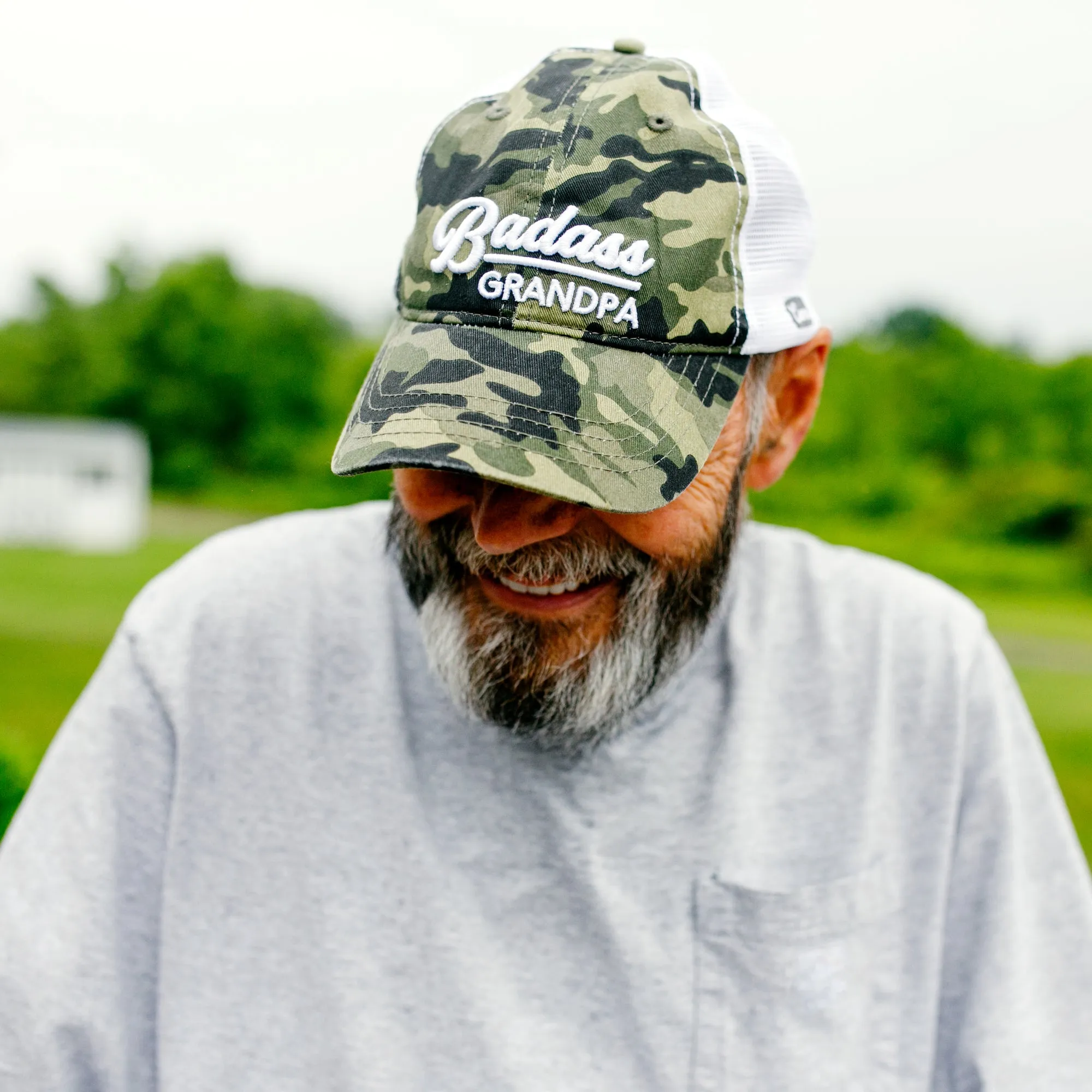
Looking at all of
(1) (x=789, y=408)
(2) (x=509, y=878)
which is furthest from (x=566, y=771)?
(1) (x=789, y=408)

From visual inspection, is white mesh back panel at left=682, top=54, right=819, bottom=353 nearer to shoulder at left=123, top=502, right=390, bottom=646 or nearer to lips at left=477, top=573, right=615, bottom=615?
lips at left=477, top=573, right=615, bottom=615

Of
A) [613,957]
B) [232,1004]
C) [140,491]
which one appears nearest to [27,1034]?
[232,1004]

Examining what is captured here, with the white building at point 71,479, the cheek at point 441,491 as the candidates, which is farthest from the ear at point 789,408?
the white building at point 71,479

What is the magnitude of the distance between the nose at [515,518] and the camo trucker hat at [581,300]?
9 centimetres

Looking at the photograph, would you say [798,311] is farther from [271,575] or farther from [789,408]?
[271,575]

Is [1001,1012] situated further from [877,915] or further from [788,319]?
[788,319]

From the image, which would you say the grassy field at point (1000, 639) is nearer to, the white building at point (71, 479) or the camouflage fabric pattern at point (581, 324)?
the white building at point (71, 479)

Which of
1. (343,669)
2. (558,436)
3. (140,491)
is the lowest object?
(140,491)

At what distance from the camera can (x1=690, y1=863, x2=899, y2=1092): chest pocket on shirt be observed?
1186 mm

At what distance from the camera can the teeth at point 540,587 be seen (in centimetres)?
113

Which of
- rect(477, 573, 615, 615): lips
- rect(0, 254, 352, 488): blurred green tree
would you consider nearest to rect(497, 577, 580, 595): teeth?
rect(477, 573, 615, 615): lips

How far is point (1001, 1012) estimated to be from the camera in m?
1.23

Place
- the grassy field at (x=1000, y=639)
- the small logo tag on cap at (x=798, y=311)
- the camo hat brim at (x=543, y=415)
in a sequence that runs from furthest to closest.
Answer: the grassy field at (x=1000, y=639) → the small logo tag on cap at (x=798, y=311) → the camo hat brim at (x=543, y=415)

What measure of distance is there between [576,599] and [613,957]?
0.40 meters
